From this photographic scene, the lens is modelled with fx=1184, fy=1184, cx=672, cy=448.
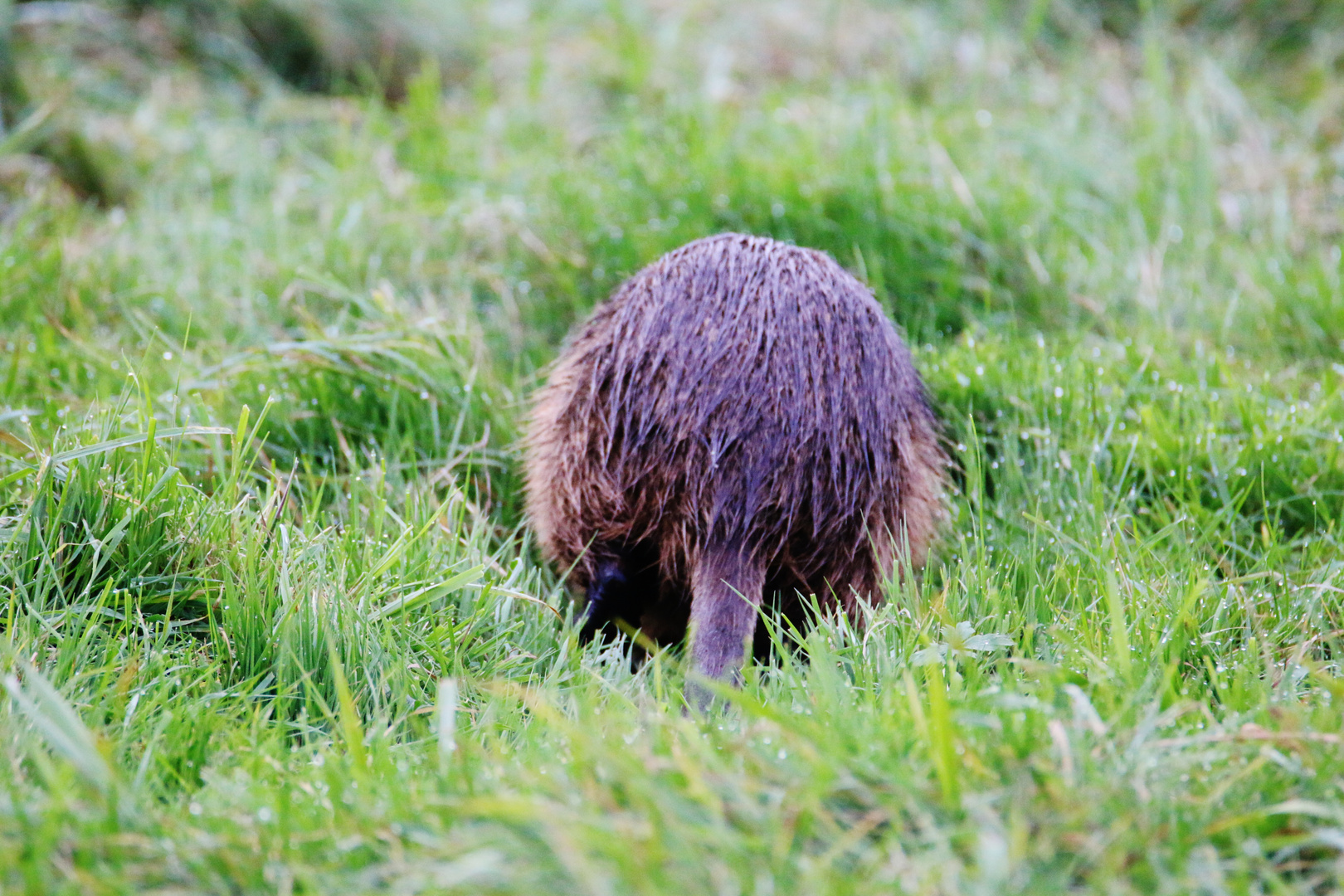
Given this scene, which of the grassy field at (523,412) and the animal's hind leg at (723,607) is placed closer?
the grassy field at (523,412)

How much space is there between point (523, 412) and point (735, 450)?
1.11m

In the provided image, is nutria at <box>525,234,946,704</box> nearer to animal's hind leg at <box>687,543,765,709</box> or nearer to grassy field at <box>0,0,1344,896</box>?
animal's hind leg at <box>687,543,765,709</box>

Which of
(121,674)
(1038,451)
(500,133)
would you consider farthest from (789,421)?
(500,133)

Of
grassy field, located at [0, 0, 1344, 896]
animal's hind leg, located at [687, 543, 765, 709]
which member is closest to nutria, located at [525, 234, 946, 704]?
animal's hind leg, located at [687, 543, 765, 709]

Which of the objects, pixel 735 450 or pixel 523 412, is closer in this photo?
pixel 735 450

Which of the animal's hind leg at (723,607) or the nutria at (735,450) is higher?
the nutria at (735,450)

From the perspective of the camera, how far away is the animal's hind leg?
2.37 m

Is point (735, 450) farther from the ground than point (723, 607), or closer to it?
farther from the ground

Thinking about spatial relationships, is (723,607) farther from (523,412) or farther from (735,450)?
(523,412)

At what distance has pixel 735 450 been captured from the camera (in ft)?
8.09

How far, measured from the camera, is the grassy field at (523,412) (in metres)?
1.64

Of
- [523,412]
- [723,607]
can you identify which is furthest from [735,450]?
[523,412]

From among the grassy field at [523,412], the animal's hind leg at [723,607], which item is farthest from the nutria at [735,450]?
the grassy field at [523,412]

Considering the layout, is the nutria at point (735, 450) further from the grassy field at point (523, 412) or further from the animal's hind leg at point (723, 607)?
the grassy field at point (523, 412)
